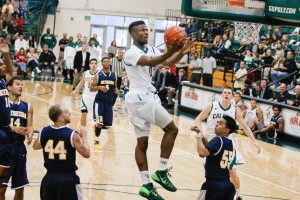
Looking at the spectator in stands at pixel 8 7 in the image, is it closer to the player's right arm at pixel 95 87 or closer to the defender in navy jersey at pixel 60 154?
the player's right arm at pixel 95 87

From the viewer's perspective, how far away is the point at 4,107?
6008 millimetres

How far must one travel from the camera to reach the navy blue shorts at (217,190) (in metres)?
5.81

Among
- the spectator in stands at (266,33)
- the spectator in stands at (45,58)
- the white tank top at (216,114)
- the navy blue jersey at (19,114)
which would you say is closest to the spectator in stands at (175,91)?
the spectator in stands at (266,33)

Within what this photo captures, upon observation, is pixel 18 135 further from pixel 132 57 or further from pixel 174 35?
pixel 174 35

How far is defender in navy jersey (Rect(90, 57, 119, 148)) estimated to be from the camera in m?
11.2

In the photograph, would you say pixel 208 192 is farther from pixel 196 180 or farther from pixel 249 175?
pixel 249 175

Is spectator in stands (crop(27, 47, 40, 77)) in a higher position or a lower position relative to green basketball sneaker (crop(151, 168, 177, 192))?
higher

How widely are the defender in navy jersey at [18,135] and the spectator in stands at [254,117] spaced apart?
30.2 ft

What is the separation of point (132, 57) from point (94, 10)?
25881mm

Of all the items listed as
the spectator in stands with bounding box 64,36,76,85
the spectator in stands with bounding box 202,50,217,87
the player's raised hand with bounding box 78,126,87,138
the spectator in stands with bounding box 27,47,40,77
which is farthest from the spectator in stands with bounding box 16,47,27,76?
the player's raised hand with bounding box 78,126,87,138

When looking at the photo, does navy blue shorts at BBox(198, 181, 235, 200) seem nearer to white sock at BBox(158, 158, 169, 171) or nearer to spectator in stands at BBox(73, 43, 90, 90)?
white sock at BBox(158, 158, 169, 171)

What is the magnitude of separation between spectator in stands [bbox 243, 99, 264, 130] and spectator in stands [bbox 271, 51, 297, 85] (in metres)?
2.94

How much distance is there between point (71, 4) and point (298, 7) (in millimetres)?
24213

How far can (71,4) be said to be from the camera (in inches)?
1208
